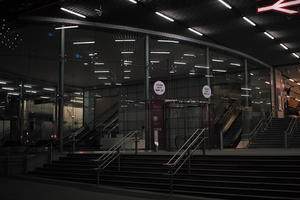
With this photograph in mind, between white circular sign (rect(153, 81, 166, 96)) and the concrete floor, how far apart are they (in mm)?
7665

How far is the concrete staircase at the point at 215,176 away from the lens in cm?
865

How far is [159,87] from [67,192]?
370 inches

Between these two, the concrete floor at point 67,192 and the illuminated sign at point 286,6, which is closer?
the concrete floor at point 67,192

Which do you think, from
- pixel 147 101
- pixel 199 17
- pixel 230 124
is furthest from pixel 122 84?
pixel 230 124

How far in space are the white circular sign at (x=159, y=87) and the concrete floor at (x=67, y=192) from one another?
7.67 m

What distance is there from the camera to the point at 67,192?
32.1 ft

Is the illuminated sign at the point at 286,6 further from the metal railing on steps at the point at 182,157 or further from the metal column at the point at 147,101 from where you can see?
the metal column at the point at 147,101

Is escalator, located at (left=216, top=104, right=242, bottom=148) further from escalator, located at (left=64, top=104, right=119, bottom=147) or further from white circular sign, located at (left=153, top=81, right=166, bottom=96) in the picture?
escalator, located at (left=64, top=104, right=119, bottom=147)

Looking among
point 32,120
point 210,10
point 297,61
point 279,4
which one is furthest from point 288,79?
point 32,120

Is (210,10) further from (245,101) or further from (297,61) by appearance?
(297,61)

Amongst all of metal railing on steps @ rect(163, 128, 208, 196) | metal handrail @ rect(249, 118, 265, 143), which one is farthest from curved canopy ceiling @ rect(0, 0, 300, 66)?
metal railing on steps @ rect(163, 128, 208, 196)

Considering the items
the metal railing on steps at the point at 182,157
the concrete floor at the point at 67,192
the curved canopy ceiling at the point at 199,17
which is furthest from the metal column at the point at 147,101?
the concrete floor at the point at 67,192

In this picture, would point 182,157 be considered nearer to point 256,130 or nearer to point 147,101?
point 147,101

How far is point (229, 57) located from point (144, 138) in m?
9.27
